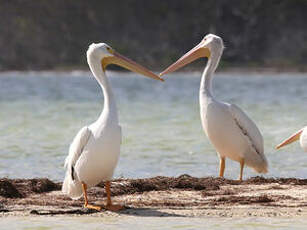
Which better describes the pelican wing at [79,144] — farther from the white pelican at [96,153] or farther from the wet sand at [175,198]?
the wet sand at [175,198]

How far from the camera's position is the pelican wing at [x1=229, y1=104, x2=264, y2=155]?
7.42 meters

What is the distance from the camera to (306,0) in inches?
3078

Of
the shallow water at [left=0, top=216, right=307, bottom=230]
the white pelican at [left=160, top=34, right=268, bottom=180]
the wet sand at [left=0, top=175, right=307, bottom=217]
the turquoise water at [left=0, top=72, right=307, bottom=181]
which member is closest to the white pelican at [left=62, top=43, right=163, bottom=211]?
the wet sand at [left=0, top=175, right=307, bottom=217]

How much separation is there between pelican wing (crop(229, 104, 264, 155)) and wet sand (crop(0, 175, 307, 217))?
681 mm

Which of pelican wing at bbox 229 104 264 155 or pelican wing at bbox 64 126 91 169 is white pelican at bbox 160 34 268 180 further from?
pelican wing at bbox 64 126 91 169

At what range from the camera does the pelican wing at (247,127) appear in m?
7.42

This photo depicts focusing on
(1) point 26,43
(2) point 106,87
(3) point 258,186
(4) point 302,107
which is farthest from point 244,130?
(1) point 26,43

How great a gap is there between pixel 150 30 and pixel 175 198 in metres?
69.2

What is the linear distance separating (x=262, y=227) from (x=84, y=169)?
1.25 metres

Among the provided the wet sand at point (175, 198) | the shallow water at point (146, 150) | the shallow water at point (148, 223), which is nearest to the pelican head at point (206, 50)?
the shallow water at point (146, 150)

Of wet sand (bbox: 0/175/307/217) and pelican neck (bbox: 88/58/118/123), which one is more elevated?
pelican neck (bbox: 88/58/118/123)

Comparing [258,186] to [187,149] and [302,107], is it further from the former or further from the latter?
[302,107]

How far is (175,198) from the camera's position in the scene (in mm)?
6109

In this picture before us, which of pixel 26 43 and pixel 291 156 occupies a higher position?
pixel 26 43
